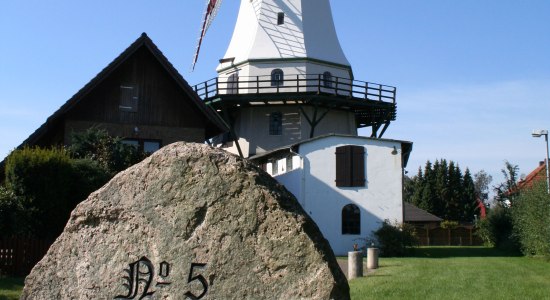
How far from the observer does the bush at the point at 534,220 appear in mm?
24641

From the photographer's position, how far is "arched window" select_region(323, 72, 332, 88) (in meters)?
38.2

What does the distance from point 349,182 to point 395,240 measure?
12.2 feet

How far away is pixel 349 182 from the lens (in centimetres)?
3077

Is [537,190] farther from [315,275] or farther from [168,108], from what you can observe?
[315,275]

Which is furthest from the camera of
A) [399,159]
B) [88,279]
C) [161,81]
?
[399,159]

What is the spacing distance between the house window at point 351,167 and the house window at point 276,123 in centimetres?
900

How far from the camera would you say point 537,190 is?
26.1m

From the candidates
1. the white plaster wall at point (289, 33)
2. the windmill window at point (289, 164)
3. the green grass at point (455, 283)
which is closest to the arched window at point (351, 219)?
the windmill window at point (289, 164)

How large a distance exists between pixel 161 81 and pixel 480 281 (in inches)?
549

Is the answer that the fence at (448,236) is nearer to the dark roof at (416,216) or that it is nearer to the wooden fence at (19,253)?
the dark roof at (416,216)

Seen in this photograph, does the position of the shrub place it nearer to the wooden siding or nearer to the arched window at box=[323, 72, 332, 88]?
the wooden siding

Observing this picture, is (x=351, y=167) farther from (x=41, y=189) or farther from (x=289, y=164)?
(x=41, y=189)

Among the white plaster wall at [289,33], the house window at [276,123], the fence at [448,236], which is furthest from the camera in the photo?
the fence at [448,236]

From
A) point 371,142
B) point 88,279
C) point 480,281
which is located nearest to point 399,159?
point 371,142
